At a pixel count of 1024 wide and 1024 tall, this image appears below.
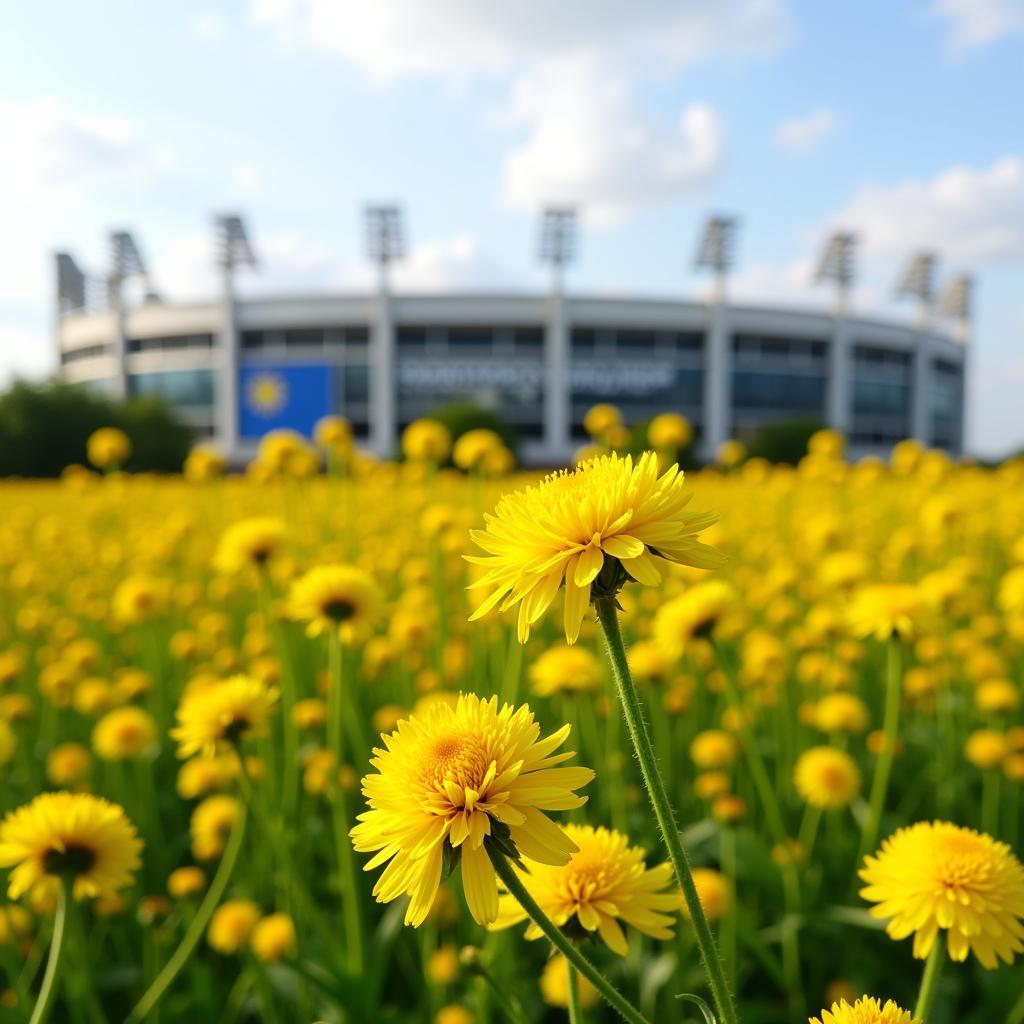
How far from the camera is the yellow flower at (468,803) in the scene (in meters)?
0.47

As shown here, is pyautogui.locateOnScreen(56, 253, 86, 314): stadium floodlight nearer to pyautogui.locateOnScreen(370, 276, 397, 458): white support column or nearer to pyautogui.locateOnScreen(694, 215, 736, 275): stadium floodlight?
pyautogui.locateOnScreen(370, 276, 397, 458): white support column

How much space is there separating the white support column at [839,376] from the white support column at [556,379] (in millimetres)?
13600

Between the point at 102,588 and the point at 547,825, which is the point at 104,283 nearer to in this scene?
the point at 102,588

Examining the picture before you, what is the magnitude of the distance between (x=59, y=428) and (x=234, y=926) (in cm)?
2175

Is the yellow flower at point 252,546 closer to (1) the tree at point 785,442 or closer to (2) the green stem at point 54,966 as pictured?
(2) the green stem at point 54,966

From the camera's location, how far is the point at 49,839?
894 mm

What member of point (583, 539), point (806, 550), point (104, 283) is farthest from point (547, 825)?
point (104, 283)

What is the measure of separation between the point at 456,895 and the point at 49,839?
883 mm

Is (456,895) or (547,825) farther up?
(547,825)

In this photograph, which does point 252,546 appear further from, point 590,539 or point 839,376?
point 839,376

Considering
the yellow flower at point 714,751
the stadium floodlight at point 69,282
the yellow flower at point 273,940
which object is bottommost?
the yellow flower at point 273,940

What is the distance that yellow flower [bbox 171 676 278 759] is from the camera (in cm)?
117


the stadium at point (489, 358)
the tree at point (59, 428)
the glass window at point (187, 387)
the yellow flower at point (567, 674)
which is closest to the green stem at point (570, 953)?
the yellow flower at point (567, 674)

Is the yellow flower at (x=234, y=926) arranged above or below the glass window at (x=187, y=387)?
below
